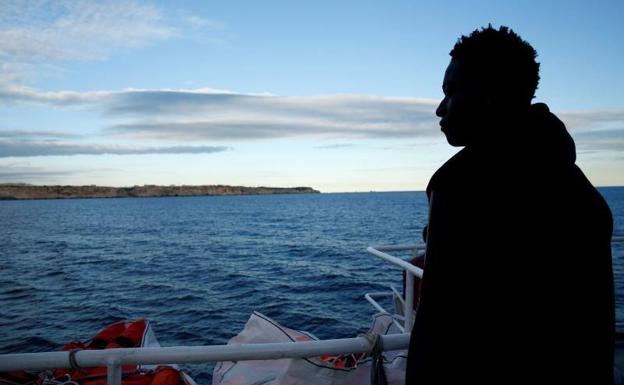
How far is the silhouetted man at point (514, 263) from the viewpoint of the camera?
1.08m

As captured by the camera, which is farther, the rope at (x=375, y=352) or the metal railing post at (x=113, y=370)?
the rope at (x=375, y=352)

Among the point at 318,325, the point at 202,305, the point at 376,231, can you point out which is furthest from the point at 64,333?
the point at 376,231

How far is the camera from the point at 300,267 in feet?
89.4

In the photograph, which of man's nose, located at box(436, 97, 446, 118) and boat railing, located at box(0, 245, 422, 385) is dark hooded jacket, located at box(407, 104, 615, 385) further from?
boat railing, located at box(0, 245, 422, 385)

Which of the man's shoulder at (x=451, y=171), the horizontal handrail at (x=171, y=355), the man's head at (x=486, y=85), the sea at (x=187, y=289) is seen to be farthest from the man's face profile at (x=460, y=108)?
the sea at (x=187, y=289)

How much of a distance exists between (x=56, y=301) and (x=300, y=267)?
13.1 meters

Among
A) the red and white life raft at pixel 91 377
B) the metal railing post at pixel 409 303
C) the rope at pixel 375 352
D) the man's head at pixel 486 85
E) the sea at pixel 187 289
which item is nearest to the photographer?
the man's head at pixel 486 85

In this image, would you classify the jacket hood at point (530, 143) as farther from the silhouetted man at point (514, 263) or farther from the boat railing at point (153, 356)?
the boat railing at point (153, 356)

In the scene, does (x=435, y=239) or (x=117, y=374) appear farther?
(x=117, y=374)

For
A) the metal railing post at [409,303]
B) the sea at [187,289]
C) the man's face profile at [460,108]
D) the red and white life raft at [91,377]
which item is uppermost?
the man's face profile at [460,108]

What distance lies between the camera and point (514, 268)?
109 centimetres

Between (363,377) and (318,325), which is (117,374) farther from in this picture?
(318,325)

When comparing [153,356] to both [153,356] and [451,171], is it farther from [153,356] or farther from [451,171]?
[451,171]

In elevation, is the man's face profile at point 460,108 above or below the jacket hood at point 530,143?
above
